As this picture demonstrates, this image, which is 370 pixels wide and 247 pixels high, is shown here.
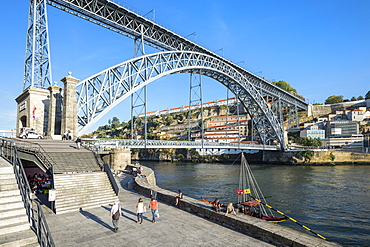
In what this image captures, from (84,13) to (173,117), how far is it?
107 metres

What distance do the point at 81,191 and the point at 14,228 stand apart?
7453 millimetres

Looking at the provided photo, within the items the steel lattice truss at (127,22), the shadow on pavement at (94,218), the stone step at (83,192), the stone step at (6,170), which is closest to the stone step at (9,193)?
the stone step at (6,170)

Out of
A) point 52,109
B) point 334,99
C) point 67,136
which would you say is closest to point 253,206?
point 67,136

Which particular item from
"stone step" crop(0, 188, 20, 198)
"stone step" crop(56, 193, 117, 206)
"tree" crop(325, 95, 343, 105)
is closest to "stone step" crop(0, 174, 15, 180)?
"stone step" crop(0, 188, 20, 198)

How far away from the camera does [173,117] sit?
5315 inches

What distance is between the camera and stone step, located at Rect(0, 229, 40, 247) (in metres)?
6.19

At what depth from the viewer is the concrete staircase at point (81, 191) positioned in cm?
1286

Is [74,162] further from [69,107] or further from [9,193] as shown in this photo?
[9,193]

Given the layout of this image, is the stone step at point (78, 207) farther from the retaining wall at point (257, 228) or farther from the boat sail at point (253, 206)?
the boat sail at point (253, 206)

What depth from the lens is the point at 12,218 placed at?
7.10 m

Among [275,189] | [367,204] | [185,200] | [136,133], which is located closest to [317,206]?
[367,204]

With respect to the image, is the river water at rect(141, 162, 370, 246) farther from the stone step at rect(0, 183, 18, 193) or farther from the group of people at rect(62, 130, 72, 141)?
the stone step at rect(0, 183, 18, 193)

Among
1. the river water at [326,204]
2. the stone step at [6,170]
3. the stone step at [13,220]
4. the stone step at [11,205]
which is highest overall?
the stone step at [6,170]

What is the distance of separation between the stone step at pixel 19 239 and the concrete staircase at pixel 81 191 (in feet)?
19.1
